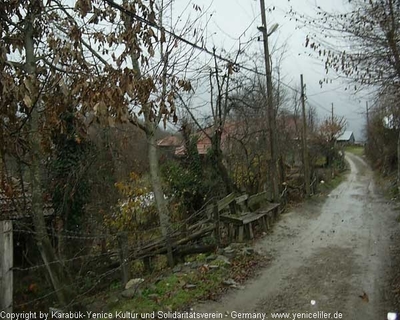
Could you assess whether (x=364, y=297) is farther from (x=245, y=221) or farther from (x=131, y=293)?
(x=245, y=221)

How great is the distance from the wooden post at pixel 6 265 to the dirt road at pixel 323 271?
2.60 m

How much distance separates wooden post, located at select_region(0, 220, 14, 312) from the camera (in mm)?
4617

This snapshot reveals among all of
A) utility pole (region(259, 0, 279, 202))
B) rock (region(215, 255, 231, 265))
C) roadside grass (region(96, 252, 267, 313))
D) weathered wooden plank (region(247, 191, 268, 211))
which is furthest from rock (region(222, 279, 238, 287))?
utility pole (region(259, 0, 279, 202))

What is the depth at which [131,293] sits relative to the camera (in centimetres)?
650

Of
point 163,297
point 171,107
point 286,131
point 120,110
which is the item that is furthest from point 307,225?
point 286,131

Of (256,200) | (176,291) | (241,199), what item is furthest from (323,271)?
(256,200)

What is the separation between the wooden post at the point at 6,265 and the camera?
4.62 meters

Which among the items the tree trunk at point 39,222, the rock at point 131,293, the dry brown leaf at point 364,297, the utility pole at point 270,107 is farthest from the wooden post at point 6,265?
the utility pole at point 270,107

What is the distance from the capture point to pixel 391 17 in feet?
24.6

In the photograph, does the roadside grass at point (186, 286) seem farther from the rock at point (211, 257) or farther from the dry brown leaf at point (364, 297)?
the dry brown leaf at point (364, 297)

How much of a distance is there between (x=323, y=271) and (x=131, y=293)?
3675 millimetres

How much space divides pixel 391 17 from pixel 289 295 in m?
5.52

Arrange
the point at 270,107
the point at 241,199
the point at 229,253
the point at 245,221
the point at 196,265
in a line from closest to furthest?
1. the point at 196,265
2. the point at 229,253
3. the point at 245,221
4. the point at 241,199
5. the point at 270,107

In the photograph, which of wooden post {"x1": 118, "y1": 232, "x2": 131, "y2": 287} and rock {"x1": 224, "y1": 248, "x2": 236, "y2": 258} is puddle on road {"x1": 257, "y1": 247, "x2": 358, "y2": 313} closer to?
rock {"x1": 224, "y1": 248, "x2": 236, "y2": 258}
